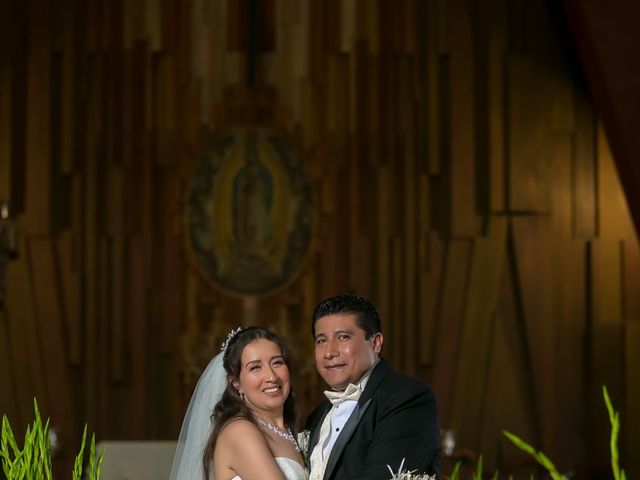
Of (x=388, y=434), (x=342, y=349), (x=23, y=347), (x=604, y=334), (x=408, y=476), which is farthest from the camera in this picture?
(x=604, y=334)

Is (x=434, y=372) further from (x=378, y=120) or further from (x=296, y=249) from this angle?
(x=378, y=120)

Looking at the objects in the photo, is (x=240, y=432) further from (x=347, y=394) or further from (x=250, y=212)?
(x=250, y=212)

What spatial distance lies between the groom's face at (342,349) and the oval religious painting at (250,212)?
17.3ft

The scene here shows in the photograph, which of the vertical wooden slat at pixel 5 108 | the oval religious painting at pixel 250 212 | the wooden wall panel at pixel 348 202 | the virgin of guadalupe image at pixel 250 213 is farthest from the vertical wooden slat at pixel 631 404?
the vertical wooden slat at pixel 5 108

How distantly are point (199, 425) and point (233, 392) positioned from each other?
0.79 feet

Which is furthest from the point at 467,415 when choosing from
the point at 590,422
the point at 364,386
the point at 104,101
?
the point at 364,386

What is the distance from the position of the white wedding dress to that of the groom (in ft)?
0.13

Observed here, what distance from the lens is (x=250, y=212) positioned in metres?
8.87

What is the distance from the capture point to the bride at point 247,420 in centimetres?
345

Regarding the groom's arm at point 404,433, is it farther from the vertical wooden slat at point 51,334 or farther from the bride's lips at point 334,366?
the vertical wooden slat at point 51,334

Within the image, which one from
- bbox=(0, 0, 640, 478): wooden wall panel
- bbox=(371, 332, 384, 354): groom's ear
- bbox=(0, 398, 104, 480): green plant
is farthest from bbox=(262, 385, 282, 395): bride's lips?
bbox=(0, 0, 640, 478): wooden wall panel

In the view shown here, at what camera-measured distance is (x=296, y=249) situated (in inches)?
347

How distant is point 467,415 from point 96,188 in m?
3.28

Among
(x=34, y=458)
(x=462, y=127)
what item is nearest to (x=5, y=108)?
(x=462, y=127)
